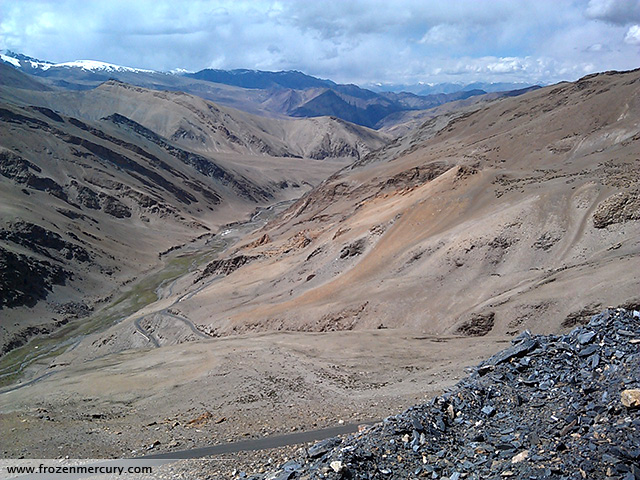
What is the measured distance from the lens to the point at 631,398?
384 inches

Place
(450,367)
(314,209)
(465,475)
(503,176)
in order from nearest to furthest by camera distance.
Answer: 1. (465,475)
2. (450,367)
3. (503,176)
4. (314,209)

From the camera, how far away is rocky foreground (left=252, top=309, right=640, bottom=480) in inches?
364

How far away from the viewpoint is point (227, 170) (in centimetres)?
16812

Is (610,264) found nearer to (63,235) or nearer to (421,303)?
(421,303)

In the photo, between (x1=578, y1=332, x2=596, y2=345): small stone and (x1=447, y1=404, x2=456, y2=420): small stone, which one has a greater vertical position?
(x1=578, y1=332, x2=596, y2=345): small stone

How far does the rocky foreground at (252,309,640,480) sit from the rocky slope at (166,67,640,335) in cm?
1471

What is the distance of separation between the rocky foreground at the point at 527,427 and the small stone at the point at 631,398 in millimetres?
16

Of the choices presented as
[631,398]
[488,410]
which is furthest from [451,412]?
[631,398]

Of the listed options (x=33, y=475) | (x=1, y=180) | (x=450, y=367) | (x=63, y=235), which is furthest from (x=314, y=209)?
(x=33, y=475)

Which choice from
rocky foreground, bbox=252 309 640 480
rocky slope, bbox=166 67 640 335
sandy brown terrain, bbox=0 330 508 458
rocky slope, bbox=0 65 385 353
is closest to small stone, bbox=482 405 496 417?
rocky foreground, bbox=252 309 640 480

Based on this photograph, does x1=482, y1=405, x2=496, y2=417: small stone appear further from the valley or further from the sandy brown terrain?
the valley

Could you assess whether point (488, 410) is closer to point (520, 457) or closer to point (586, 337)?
point (520, 457)

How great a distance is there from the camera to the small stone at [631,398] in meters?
9.70

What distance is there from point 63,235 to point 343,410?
73.7 m
